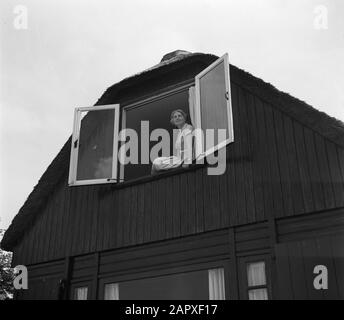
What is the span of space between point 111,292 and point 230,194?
221 cm

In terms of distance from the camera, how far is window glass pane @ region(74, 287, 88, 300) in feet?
22.4

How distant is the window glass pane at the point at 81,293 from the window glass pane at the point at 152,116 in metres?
2.11

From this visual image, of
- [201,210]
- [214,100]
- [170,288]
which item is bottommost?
[170,288]

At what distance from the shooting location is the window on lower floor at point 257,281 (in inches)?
205

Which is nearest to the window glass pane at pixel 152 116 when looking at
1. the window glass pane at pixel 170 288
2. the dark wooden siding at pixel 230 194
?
the dark wooden siding at pixel 230 194

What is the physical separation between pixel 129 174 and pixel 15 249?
7.65 ft

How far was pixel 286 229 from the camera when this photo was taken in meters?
5.30

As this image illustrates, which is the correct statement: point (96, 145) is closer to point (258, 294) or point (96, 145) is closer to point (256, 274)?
point (256, 274)

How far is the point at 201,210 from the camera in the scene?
6.01m

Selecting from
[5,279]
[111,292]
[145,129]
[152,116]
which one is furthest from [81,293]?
[5,279]

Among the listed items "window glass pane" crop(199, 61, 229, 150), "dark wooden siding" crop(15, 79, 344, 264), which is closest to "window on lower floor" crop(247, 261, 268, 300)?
"dark wooden siding" crop(15, 79, 344, 264)

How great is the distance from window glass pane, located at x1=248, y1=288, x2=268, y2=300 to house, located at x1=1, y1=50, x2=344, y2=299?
11 millimetres
